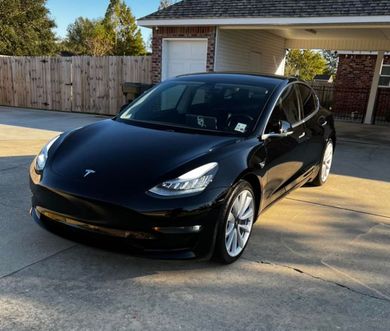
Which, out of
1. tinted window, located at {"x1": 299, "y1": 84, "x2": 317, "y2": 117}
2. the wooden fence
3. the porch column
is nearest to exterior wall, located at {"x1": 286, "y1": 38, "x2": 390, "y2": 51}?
the porch column

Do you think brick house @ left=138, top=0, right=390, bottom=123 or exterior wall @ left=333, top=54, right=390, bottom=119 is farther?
exterior wall @ left=333, top=54, right=390, bottom=119

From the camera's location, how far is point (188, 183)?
10.3ft

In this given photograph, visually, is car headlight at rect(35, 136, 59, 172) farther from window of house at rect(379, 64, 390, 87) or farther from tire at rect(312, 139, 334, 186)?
window of house at rect(379, 64, 390, 87)

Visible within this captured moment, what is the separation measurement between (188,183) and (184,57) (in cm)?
1002

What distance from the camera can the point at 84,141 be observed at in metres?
3.77

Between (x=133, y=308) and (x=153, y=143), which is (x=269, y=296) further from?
(x=153, y=143)

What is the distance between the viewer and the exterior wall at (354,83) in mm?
19719

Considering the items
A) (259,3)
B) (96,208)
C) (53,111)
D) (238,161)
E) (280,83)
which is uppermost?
(259,3)

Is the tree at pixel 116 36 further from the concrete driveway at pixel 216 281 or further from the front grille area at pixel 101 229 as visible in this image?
the front grille area at pixel 101 229

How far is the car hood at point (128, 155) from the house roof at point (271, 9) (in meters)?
8.20

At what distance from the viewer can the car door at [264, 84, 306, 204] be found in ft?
13.3

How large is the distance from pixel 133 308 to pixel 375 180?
5155mm

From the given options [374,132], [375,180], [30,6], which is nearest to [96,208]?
[375,180]

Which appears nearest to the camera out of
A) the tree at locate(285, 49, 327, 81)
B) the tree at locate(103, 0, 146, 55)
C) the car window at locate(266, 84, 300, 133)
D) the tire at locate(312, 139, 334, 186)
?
the car window at locate(266, 84, 300, 133)
